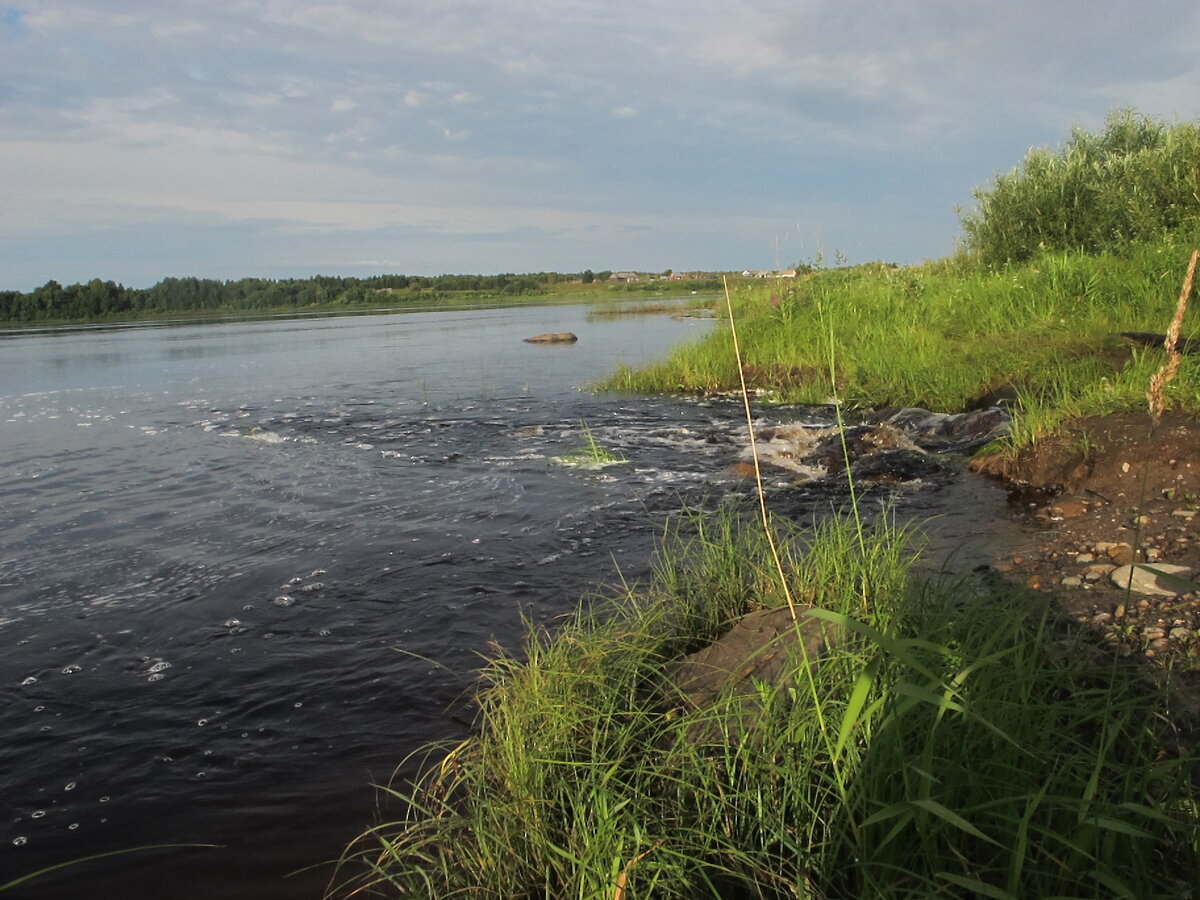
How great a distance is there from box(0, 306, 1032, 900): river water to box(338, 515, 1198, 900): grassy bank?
0.76 meters

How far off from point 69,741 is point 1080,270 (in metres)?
15.5

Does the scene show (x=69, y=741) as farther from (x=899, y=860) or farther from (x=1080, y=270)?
(x=1080, y=270)

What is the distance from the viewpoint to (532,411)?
15.1 m

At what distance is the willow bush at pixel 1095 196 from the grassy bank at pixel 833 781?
1576cm

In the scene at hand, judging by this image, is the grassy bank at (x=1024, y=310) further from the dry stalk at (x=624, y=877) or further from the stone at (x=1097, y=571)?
the dry stalk at (x=624, y=877)

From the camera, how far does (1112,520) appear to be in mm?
5766

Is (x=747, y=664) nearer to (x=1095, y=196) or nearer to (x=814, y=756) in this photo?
(x=814, y=756)

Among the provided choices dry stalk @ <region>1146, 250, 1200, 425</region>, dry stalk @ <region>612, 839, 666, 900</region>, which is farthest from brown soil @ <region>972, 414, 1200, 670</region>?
dry stalk @ <region>612, 839, 666, 900</region>

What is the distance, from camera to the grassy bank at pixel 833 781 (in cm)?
213

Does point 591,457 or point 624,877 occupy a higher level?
point 591,457

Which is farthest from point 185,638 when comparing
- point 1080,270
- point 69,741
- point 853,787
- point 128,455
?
point 1080,270

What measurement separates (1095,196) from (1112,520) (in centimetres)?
1643

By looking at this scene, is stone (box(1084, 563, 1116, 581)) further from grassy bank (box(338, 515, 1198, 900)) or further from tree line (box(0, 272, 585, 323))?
tree line (box(0, 272, 585, 323))

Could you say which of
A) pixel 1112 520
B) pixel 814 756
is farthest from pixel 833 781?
pixel 1112 520
